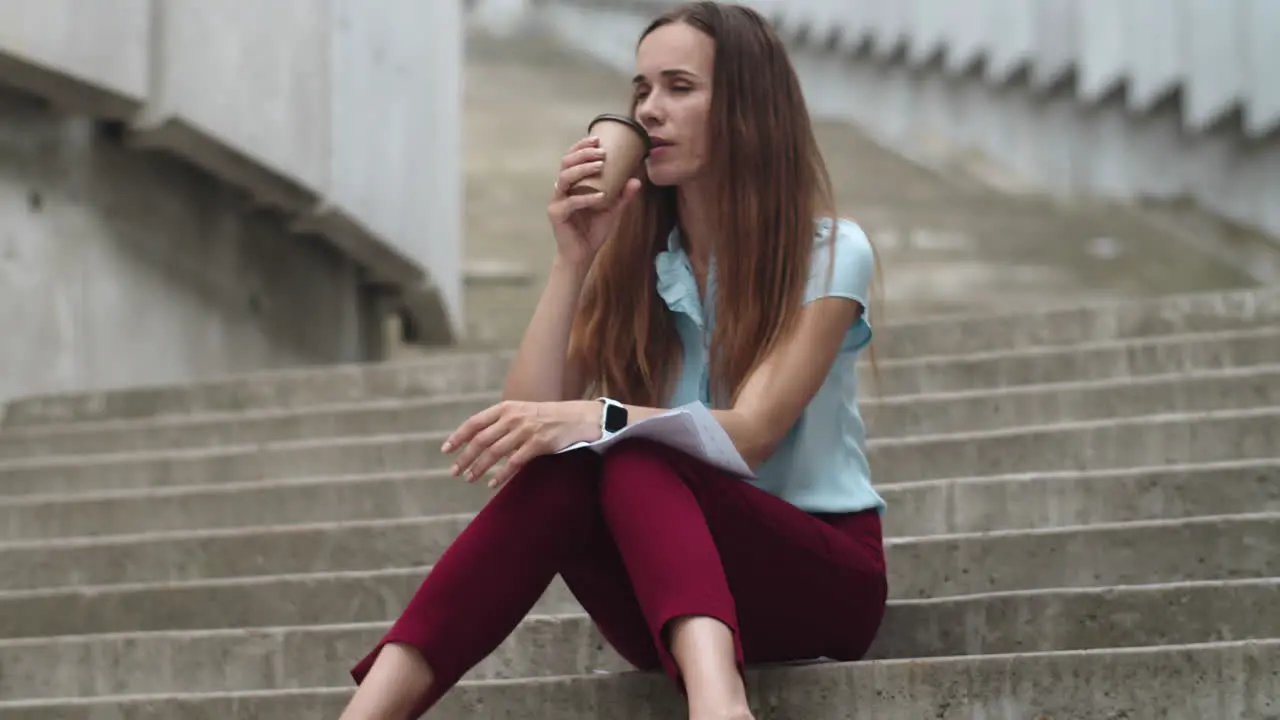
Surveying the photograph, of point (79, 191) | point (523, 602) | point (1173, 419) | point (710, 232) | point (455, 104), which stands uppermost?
point (455, 104)

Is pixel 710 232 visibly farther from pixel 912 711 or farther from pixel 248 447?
pixel 248 447

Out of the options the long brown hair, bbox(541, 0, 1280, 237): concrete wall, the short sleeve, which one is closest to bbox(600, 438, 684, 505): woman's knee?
the long brown hair

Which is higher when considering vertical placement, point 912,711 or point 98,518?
point 98,518

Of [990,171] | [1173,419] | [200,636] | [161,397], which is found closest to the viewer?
[200,636]

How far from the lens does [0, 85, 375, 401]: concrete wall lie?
5488mm

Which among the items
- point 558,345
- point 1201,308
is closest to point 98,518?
point 558,345

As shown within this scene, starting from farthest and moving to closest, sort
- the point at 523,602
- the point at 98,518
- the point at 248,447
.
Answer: the point at 248,447 → the point at 98,518 → the point at 523,602

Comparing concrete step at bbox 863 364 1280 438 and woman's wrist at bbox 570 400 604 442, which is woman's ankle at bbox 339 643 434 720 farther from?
concrete step at bbox 863 364 1280 438

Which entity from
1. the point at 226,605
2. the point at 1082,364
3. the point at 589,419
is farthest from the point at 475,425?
the point at 1082,364

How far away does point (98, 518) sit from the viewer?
13.3ft

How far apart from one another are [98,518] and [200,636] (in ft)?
3.81

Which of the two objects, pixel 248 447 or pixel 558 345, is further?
pixel 248 447

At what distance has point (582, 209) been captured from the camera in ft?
8.40

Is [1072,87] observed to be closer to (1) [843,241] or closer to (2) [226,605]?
(2) [226,605]
